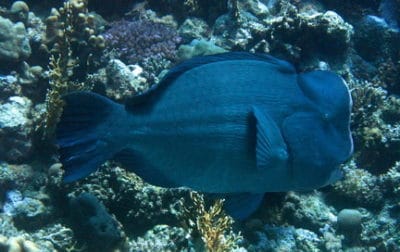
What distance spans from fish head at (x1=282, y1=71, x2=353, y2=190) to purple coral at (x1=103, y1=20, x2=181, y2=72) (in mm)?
4638

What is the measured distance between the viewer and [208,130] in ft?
6.73

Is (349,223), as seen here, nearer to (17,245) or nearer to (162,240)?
(162,240)

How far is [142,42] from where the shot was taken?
7.23 metres

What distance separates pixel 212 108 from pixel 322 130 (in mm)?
578

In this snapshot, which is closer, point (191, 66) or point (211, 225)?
point (191, 66)

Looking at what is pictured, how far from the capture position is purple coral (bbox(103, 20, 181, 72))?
6805 millimetres

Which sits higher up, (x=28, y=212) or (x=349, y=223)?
(x=28, y=212)

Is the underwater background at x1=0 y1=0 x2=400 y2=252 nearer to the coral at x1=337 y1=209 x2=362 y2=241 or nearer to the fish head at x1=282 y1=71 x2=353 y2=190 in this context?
the coral at x1=337 y1=209 x2=362 y2=241

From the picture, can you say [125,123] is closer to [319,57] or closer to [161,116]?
[161,116]

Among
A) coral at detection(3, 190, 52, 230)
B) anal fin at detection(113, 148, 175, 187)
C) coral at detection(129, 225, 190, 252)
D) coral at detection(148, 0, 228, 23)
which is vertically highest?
anal fin at detection(113, 148, 175, 187)

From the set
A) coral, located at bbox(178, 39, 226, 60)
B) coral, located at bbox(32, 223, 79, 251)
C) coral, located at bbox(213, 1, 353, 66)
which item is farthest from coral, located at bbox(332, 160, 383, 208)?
coral, located at bbox(32, 223, 79, 251)

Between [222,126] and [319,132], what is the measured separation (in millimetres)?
501

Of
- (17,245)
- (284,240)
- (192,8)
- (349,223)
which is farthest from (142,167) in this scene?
(192,8)

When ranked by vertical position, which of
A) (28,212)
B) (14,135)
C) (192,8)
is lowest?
(28,212)
